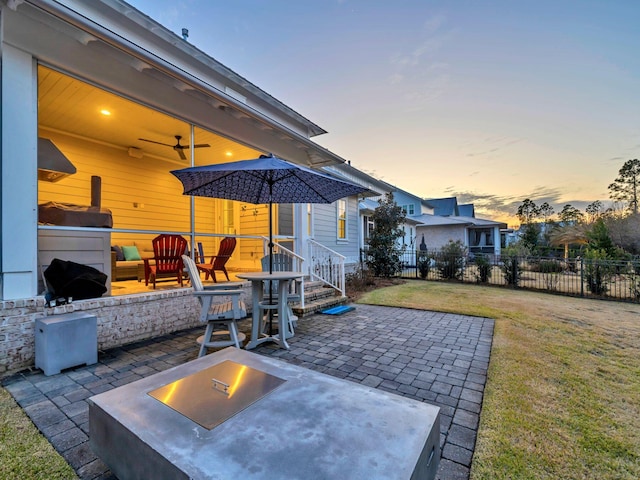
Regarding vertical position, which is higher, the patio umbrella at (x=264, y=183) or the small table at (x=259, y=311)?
the patio umbrella at (x=264, y=183)

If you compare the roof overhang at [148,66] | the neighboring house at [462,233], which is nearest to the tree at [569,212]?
the neighboring house at [462,233]

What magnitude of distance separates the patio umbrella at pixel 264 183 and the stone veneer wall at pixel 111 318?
168 centimetres

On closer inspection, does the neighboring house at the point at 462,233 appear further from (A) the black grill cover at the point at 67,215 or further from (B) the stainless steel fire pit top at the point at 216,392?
(B) the stainless steel fire pit top at the point at 216,392

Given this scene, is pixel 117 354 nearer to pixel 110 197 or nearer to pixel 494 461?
pixel 494 461

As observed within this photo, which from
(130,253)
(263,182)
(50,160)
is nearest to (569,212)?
(263,182)

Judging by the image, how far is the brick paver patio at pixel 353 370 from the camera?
1.97m

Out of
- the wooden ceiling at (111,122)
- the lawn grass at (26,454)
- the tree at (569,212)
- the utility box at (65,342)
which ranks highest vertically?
the tree at (569,212)

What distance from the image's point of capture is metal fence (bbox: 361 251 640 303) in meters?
8.19

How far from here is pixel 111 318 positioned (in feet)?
12.4

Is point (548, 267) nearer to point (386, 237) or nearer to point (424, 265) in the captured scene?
point (424, 265)

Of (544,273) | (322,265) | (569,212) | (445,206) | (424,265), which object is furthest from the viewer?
(569,212)

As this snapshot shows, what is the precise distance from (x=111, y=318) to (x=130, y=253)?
11.9ft

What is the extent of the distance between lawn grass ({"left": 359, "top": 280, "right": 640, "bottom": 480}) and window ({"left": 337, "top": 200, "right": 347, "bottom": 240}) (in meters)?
6.04

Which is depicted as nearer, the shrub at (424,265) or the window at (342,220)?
the window at (342,220)
